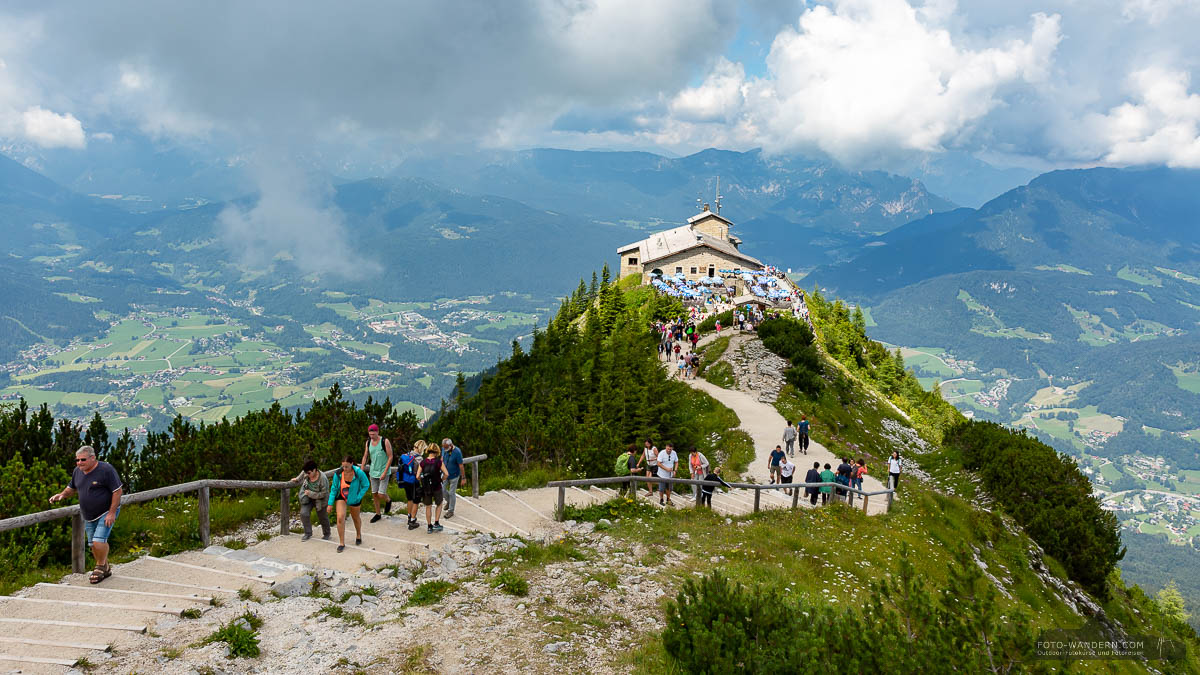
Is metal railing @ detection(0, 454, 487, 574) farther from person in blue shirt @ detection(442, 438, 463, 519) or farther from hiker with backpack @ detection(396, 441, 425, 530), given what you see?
person in blue shirt @ detection(442, 438, 463, 519)

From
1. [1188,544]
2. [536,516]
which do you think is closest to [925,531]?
[536,516]

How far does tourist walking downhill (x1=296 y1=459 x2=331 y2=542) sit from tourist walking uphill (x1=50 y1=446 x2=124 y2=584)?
286 centimetres

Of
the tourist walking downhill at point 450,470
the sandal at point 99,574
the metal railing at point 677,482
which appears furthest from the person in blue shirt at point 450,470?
the sandal at point 99,574

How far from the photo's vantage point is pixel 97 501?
8.97 m

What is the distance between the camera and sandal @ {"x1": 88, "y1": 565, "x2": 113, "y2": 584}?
28.7ft

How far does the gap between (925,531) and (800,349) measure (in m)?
20.9

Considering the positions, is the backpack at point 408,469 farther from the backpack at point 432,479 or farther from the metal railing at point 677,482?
the metal railing at point 677,482

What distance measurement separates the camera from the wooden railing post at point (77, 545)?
9.01 meters

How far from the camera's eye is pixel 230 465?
14.1 meters

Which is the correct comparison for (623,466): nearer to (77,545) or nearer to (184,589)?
(184,589)

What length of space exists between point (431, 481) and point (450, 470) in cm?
147

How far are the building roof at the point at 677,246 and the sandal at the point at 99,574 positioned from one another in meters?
59.3

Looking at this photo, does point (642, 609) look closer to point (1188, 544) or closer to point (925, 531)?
point (925, 531)

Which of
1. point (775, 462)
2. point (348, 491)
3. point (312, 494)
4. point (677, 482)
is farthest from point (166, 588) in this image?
point (775, 462)
